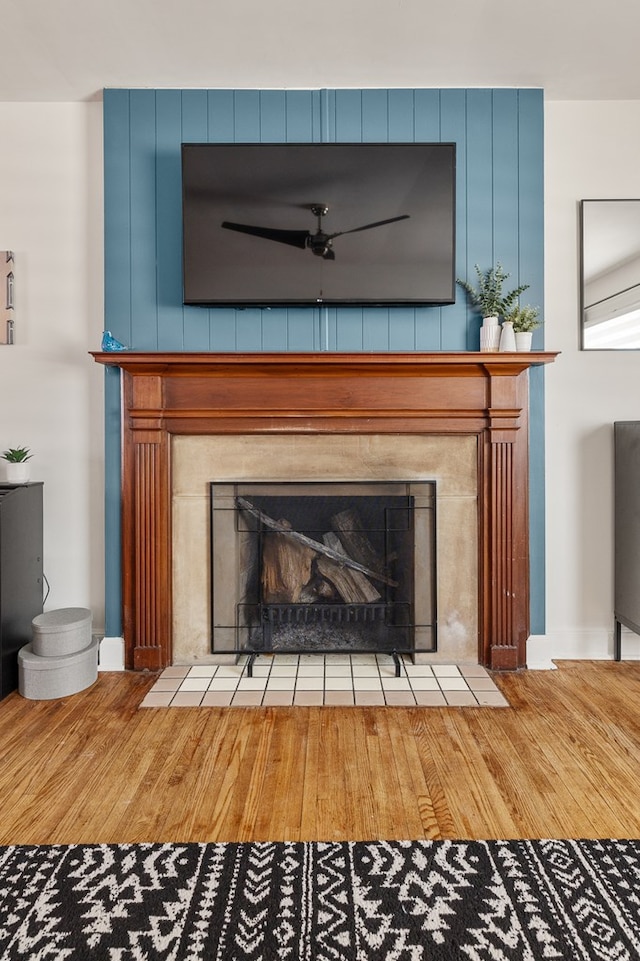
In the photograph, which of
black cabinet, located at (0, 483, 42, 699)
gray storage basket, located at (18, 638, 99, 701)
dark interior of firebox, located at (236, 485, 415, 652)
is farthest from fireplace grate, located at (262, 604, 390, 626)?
A: black cabinet, located at (0, 483, 42, 699)

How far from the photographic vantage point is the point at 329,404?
2695 millimetres

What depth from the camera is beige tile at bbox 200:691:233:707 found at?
2.40m

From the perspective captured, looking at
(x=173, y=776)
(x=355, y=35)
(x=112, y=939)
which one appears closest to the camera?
(x=112, y=939)

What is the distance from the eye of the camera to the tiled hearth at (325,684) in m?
2.41

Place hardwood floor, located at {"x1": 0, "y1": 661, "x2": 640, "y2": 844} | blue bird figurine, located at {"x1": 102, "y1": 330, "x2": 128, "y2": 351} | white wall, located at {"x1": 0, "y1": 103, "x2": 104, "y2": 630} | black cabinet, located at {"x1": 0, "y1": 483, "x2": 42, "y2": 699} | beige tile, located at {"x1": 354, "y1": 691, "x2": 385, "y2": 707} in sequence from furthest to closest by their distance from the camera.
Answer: white wall, located at {"x1": 0, "y1": 103, "x2": 104, "y2": 630}, blue bird figurine, located at {"x1": 102, "y1": 330, "x2": 128, "y2": 351}, black cabinet, located at {"x1": 0, "y1": 483, "x2": 42, "y2": 699}, beige tile, located at {"x1": 354, "y1": 691, "x2": 385, "y2": 707}, hardwood floor, located at {"x1": 0, "y1": 661, "x2": 640, "y2": 844}

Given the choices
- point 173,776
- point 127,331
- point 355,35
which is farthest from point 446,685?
point 355,35

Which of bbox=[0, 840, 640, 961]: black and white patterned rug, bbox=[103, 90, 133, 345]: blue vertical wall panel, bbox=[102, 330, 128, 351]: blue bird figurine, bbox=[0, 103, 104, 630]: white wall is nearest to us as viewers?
bbox=[0, 840, 640, 961]: black and white patterned rug

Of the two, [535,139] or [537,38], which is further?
[535,139]

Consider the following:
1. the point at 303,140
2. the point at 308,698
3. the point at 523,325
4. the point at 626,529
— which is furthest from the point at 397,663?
the point at 303,140

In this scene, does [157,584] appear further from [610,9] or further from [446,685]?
[610,9]

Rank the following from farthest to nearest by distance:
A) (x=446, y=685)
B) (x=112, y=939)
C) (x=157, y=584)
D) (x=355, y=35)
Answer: (x=157, y=584), (x=446, y=685), (x=355, y=35), (x=112, y=939)

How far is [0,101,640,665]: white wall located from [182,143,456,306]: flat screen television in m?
0.57

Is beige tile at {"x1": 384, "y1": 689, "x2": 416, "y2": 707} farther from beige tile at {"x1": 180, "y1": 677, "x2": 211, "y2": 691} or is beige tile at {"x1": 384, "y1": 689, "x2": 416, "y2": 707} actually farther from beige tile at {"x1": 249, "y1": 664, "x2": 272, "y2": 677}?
beige tile at {"x1": 180, "y1": 677, "x2": 211, "y2": 691}

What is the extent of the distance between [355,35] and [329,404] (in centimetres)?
142
